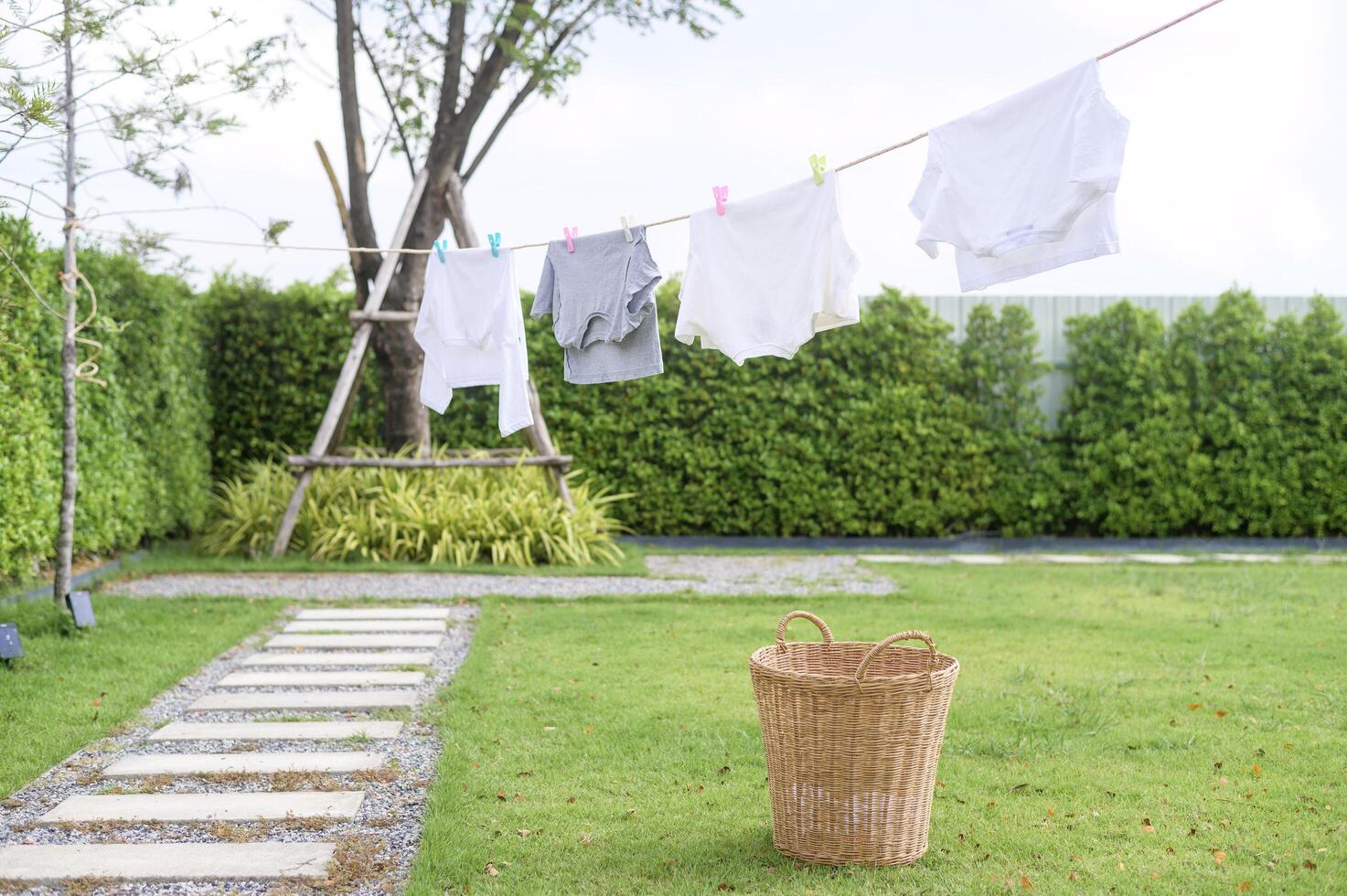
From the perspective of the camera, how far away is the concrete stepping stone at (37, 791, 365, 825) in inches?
122

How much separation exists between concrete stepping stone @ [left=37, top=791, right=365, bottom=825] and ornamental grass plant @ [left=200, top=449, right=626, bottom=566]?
4.48 meters

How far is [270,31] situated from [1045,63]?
520 cm

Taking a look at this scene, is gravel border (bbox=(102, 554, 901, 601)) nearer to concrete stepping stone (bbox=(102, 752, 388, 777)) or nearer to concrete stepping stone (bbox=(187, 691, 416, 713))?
concrete stepping stone (bbox=(187, 691, 416, 713))

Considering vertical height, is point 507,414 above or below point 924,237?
below

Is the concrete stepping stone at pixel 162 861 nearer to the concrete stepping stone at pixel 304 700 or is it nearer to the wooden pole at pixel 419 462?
the concrete stepping stone at pixel 304 700

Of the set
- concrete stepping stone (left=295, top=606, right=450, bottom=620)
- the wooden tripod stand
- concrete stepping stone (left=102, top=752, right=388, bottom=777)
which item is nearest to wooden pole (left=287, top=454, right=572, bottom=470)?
the wooden tripod stand

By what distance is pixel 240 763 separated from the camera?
3615 millimetres

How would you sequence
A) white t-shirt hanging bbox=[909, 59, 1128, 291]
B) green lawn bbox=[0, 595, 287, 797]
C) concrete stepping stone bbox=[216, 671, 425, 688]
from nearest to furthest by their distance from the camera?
white t-shirt hanging bbox=[909, 59, 1128, 291]
green lawn bbox=[0, 595, 287, 797]
concrete stepping stone bbox=[216, 671, 425, 688]

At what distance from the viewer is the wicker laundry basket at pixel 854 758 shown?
107 inches

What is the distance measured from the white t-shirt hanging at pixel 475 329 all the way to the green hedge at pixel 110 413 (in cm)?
204

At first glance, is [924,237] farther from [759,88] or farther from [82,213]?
[759,88]

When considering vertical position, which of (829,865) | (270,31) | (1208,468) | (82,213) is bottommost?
(829,865)

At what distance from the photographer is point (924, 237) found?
10.5 feet

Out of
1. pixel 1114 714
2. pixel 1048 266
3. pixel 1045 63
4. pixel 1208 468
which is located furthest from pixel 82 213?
pixel 1208 468
